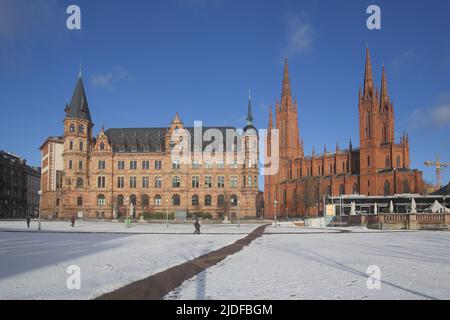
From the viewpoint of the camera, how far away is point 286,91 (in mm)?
131250

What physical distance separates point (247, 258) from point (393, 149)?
92648 mm

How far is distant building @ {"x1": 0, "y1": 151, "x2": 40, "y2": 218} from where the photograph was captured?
11362 cm

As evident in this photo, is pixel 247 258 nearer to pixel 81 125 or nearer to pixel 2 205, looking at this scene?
pixel 81 125

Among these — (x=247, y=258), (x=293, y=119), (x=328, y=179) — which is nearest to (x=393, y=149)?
(x=328, y=179)

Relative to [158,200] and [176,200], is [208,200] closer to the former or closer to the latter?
[176,200]

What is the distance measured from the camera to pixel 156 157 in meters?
83.8

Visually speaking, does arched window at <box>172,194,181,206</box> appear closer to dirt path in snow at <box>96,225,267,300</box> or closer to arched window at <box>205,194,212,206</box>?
arched window at <box>205,194,212,206</box>

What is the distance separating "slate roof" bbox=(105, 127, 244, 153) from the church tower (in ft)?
19.6

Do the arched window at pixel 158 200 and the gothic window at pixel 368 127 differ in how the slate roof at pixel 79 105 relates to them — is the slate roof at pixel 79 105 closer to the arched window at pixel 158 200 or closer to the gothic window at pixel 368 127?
the arched window at pixel 158 200

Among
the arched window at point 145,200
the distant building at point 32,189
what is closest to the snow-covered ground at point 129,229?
the arched window at point 145,200

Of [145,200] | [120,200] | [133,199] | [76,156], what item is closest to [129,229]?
[145,200]

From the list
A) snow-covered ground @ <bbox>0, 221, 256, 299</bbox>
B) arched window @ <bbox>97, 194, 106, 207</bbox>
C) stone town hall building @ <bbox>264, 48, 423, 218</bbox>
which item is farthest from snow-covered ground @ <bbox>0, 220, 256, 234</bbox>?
stone town hall building @ <bbox>264, 48, 423, 218</bbox>

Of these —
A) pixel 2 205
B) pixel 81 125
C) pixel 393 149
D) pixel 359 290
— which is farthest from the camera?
pixel 2 205
